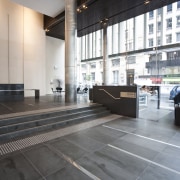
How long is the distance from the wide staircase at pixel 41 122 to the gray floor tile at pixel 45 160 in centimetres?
87

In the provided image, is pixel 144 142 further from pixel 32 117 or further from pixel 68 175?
pixel 32 117

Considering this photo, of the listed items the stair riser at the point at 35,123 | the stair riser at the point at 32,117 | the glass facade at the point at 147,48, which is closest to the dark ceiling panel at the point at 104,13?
the glass facade at the point at 147,48

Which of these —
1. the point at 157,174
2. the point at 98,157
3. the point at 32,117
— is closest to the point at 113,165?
the point at 98,157

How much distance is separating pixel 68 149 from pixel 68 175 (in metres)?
0.79

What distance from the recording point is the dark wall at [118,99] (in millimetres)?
5410

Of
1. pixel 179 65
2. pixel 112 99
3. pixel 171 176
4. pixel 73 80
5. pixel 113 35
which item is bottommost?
pixel 171 176

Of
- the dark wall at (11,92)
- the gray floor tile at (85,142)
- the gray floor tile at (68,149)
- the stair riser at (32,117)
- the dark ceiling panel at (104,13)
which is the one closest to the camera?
the gray floor tile at (68,149)

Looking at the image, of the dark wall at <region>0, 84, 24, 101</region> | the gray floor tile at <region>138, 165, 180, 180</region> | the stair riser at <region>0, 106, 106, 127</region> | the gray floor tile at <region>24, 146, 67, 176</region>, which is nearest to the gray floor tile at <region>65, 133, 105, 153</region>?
the gray floor tile at <region>24, 146, 67, 176</region>

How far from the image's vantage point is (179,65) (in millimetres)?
8961

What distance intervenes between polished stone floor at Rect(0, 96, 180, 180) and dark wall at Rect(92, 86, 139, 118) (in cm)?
165

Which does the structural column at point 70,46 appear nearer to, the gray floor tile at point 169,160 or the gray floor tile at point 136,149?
the gray floor tile at point 136,149

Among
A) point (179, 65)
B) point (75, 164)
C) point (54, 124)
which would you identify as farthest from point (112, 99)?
point (179, 65)

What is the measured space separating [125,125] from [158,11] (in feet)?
27.0

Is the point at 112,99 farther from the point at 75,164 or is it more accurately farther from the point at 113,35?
the point at 113,35
